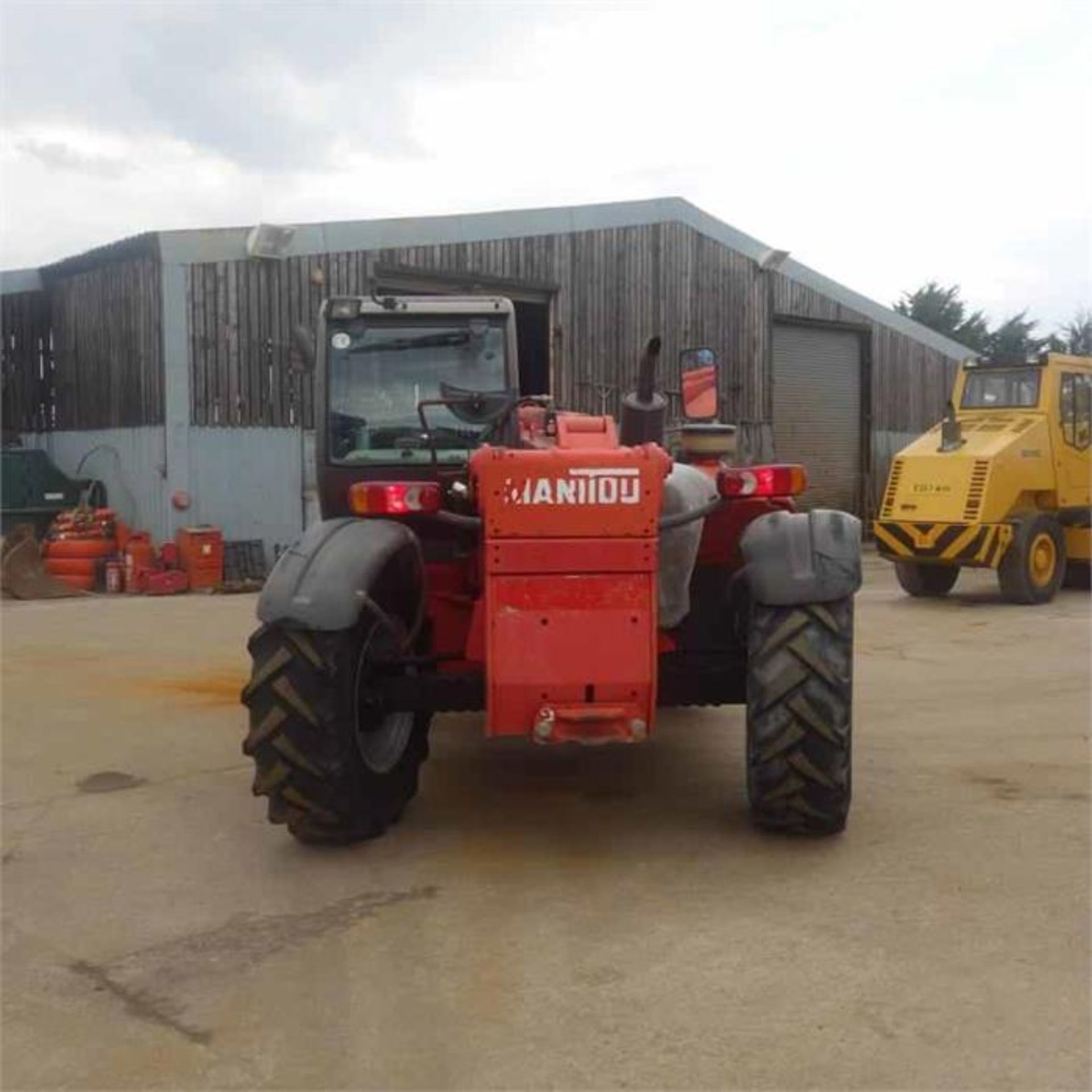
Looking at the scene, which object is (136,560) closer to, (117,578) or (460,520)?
(117,578)

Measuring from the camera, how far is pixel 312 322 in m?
17.2

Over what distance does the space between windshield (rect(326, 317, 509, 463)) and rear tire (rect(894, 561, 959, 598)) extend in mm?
8361

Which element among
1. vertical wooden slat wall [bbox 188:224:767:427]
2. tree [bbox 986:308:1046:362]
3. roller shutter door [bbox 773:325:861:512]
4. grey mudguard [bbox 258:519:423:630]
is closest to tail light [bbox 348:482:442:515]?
grey mudguard [bbox 258:519:423:630]

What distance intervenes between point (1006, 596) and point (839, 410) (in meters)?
10.6

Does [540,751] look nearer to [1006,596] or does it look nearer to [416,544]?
[416,544]

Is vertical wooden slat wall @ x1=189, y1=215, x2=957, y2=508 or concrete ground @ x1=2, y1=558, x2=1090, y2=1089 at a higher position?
vertical wooden slat wall @ x1=189, y1=215, x2=957, y2=508

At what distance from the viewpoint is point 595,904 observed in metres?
4.39

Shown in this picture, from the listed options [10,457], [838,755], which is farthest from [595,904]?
[10,457]

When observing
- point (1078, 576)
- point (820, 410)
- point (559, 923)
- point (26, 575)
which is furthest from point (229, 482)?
point (559, 923)

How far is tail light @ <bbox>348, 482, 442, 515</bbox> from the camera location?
490cm

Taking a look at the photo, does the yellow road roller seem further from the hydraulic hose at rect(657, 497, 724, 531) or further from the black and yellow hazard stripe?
the hydraulic hose at rect(657, 497, 724, 531)

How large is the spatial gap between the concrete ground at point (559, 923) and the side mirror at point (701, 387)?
1814 mm

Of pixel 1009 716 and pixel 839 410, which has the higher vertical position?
pixel 839 410

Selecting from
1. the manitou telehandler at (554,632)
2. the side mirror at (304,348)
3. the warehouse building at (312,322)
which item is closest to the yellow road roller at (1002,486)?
the warehouse building at (312,322)
